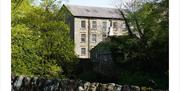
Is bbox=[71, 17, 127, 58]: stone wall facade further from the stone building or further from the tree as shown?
the tree

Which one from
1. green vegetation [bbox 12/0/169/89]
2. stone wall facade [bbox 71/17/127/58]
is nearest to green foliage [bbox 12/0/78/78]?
green vegetation [bbox 12/0/169/89]

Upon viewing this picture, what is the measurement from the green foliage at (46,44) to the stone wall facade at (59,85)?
4.07 m

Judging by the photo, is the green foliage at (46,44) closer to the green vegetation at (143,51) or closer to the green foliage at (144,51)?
the green vegetation at (143,51)

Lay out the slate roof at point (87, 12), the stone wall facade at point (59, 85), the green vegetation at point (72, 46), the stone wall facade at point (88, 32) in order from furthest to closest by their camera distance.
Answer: the stone wall facade at point (88, 32), the slate roof at point (87, 12), the green vegetation at point (72, 46), the stone wall facade at point (59, 85)

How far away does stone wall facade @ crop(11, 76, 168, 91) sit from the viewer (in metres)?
3.23

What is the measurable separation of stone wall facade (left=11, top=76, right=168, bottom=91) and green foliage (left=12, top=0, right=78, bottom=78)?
4.07 m

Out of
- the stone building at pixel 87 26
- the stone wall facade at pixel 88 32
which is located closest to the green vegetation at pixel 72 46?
the stone building at pixel 87 26

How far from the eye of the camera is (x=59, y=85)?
11.7 ft

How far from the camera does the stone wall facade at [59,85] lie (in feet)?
10.6

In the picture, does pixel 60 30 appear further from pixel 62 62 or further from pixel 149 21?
pixel 149 21

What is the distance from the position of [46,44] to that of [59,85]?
6.15m

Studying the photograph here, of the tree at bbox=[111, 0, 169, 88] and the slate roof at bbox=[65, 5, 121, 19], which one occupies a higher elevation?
the slate roof at bbox=[65, 5, 121, 19]

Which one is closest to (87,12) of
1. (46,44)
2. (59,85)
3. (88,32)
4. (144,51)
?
(88,32)
